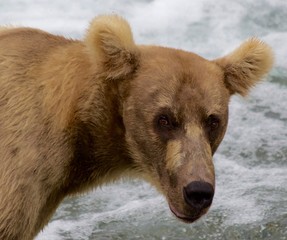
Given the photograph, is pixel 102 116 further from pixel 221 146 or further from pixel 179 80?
pixel 221 146

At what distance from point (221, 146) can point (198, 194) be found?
4.60 m

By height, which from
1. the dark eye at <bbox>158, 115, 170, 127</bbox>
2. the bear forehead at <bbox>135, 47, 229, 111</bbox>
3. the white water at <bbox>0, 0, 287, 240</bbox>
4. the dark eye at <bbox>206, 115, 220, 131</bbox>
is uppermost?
the bear forehead at <bbox>135, 47, 229, 111</bbox>

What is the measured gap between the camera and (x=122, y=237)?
719 centimetres

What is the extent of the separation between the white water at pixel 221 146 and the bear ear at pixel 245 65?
0.60ft

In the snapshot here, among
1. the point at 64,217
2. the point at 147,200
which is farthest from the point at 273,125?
the point at 64,217

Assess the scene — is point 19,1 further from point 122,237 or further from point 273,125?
point 122,237

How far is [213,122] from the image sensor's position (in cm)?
487

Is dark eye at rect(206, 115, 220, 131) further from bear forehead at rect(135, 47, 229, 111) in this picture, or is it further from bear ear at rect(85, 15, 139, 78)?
bear ear at rect(85, 15, 139, 78)

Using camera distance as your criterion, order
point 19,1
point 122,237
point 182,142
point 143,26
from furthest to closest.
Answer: point 19,1, point 143,26, point 122,237, point 182,142

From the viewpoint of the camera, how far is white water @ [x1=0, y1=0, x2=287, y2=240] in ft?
24.0

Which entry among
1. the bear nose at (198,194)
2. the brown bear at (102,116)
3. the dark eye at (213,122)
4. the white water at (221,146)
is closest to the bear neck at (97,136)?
the brown bear at (102,116)

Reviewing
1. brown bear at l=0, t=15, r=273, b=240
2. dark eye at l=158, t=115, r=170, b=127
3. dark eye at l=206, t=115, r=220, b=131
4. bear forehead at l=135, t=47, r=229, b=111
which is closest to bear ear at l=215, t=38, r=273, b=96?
brown bear at l=0, t=15, r=273, b=240

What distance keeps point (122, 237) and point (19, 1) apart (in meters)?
7.43

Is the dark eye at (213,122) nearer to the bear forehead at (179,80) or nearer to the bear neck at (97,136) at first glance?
the bear forehead at (179,80)
